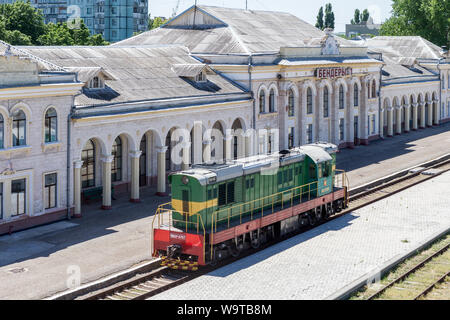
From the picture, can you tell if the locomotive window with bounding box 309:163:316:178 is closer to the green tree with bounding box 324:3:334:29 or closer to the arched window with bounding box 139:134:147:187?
the arched window with bounding box 139:134:147:187

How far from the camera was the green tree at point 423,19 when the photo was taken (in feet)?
330

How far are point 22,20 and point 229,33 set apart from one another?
144 ft

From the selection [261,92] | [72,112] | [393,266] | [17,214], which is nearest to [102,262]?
[17,214]

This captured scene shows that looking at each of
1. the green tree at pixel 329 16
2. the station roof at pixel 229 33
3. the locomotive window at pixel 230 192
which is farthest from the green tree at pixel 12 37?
the green tree at pixel 329 16

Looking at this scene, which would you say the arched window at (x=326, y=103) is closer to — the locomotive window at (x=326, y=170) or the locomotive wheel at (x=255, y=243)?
the locomotive window at (x=326, y=170)

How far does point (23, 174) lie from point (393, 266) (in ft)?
58.6

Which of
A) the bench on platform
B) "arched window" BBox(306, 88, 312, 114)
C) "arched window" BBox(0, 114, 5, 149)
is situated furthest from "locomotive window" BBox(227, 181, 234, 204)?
"arched window" BBox(306, 88, 312, 114)

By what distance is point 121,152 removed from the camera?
40.2 meters

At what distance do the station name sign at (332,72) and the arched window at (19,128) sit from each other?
28775 millimetres

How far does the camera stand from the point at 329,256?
2800 centimetres

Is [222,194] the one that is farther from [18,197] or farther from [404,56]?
[404,56]

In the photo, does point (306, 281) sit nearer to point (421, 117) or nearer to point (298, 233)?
point (298, 233)

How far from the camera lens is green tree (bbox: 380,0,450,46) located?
100688 millimetres
